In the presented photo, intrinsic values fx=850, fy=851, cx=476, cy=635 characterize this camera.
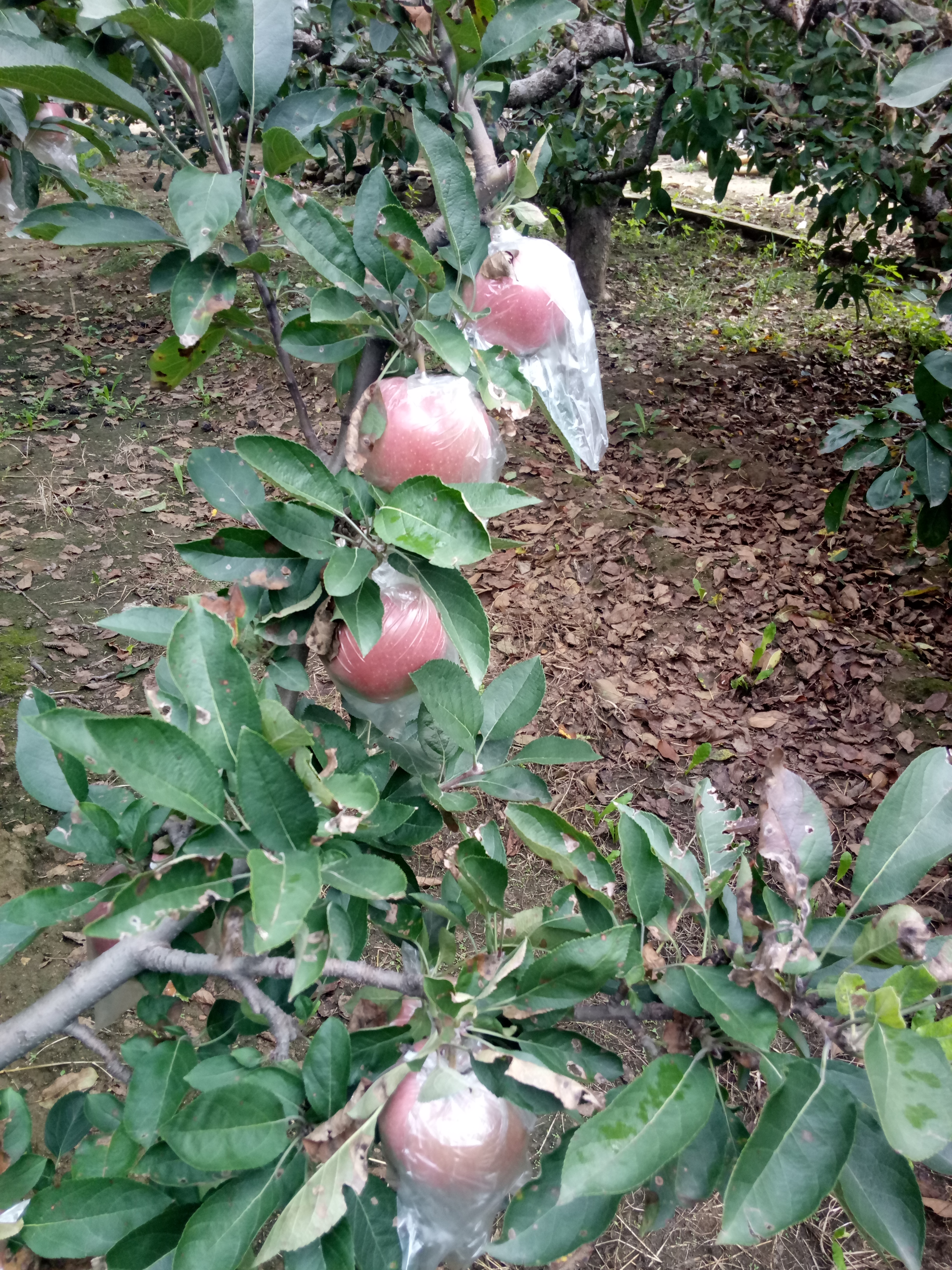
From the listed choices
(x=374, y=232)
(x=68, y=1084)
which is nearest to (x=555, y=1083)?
(x=374, y=232)

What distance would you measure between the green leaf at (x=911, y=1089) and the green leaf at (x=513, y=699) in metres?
0.44

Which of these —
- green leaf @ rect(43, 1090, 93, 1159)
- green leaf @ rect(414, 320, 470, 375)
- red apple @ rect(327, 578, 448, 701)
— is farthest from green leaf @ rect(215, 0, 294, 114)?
green leaf @ rect(43, 1090, 93, 1159)

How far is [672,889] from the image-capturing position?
86.0 inches

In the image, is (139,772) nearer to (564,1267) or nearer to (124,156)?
(564,1267)

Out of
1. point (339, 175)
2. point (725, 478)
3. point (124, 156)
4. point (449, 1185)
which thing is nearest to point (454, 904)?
point (449, 1185)

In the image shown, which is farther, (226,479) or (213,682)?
(226,479)

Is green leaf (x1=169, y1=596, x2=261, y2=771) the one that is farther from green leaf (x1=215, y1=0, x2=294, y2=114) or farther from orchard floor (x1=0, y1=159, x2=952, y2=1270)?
orchard floor (x1=0, y1=159, x2=952, y2=1270)

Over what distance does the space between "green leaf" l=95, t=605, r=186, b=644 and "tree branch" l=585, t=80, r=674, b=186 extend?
8.69ft

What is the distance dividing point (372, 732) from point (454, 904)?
27 cm

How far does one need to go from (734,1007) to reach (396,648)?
0.44 m

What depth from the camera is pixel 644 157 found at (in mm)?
3029

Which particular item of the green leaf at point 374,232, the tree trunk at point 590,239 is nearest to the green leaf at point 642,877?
the green leaf at point 374,232

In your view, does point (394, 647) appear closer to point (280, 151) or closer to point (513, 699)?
point (513, 699)

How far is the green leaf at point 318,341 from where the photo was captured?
809 mm
